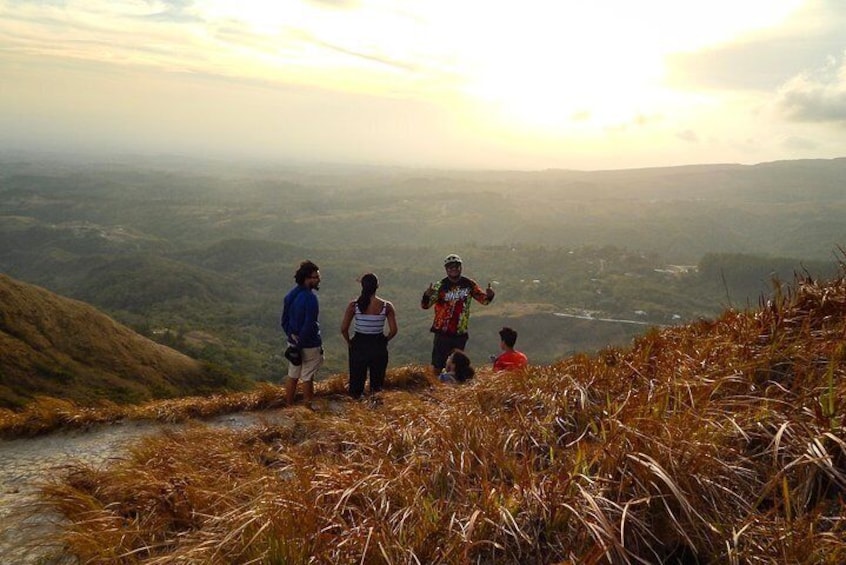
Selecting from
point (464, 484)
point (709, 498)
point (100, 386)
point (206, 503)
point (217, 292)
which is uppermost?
point (709, 498)

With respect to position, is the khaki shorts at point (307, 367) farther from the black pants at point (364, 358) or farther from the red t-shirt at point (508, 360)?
the red t-shirt at point (508, 360)

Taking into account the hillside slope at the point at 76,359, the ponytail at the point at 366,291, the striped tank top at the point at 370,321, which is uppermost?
the ponytail at the point at 366,291

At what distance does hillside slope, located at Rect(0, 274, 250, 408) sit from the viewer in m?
14.3

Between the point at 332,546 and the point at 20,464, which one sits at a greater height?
the point at 332,546

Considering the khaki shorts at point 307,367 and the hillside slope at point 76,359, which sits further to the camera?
the hillside slope at point 76,359

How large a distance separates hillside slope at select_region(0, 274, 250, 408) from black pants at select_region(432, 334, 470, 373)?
7935 millimetres

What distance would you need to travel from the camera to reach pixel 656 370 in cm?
411

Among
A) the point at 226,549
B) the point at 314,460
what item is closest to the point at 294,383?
the point at 314,460

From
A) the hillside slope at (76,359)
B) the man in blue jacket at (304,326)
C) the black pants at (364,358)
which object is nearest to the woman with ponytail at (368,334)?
the black pants at (364,358)

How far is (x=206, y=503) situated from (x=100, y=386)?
16.5 meters

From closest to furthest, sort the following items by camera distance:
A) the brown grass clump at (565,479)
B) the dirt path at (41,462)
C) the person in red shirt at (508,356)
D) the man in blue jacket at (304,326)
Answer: the brown grass clump at (565,479), the dirt path at (41,462), the man in blue jacket at (304,326), the person in red shirt at (508,356)

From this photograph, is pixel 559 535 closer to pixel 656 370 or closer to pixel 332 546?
pixel 332 546

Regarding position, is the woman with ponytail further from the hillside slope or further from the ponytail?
the hillside slope

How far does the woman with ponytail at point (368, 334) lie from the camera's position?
24.2ft
